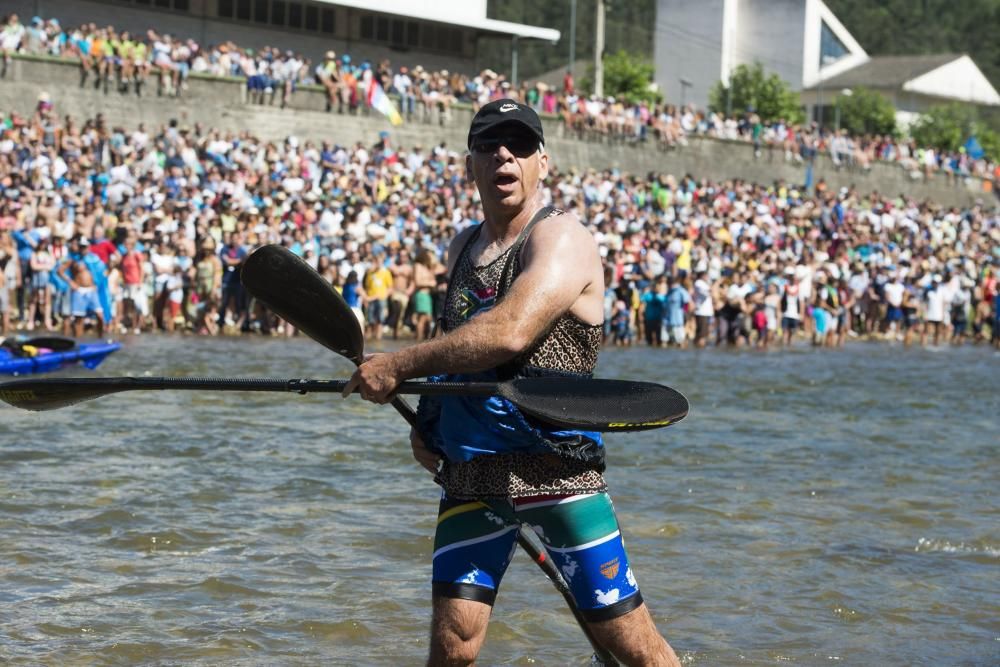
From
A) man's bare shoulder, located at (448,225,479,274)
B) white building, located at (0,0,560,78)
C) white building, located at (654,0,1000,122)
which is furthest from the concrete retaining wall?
white building, located at (654,0,1000,122)

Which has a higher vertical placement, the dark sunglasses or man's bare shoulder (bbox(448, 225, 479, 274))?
the dark sunglasses

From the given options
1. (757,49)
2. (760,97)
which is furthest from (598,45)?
(757,49)

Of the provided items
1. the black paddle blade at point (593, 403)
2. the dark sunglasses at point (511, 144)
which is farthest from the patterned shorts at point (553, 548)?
the dark sunglasses at point (511, 144)

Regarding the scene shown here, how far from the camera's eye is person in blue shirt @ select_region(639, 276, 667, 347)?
22547mm

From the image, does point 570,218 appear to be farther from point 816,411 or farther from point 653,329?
point 653,329

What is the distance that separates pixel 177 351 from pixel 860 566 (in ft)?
37.5

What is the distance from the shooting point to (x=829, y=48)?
74.9m

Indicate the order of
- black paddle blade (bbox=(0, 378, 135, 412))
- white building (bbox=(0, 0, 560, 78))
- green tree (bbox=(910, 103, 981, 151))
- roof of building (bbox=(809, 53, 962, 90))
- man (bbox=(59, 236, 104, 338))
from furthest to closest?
1. roof of building (bbox=(809, 53, 962, 90))
2. green tree (bbox=(910, 103, 981, 151))
3. white building (bbox=(0, 0, 560, 78))
4. man (bbox=(59, 236, 104, 338))
5. black paddle blade (bbox=(0, 378, 135, 412))

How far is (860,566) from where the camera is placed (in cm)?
697

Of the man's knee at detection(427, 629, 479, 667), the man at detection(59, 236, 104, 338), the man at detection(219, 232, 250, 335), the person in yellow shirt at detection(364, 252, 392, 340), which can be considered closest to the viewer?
the man's knee at detection(427, 629, 479, 667)

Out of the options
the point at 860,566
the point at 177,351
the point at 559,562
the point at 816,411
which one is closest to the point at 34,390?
the point at 559,562

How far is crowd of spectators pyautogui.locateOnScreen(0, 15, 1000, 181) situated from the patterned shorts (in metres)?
22.6

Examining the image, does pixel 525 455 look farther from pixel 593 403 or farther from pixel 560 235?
pixel 560 235

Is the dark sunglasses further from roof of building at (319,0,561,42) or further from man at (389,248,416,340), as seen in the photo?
roof of building at (319,0,561,42)
